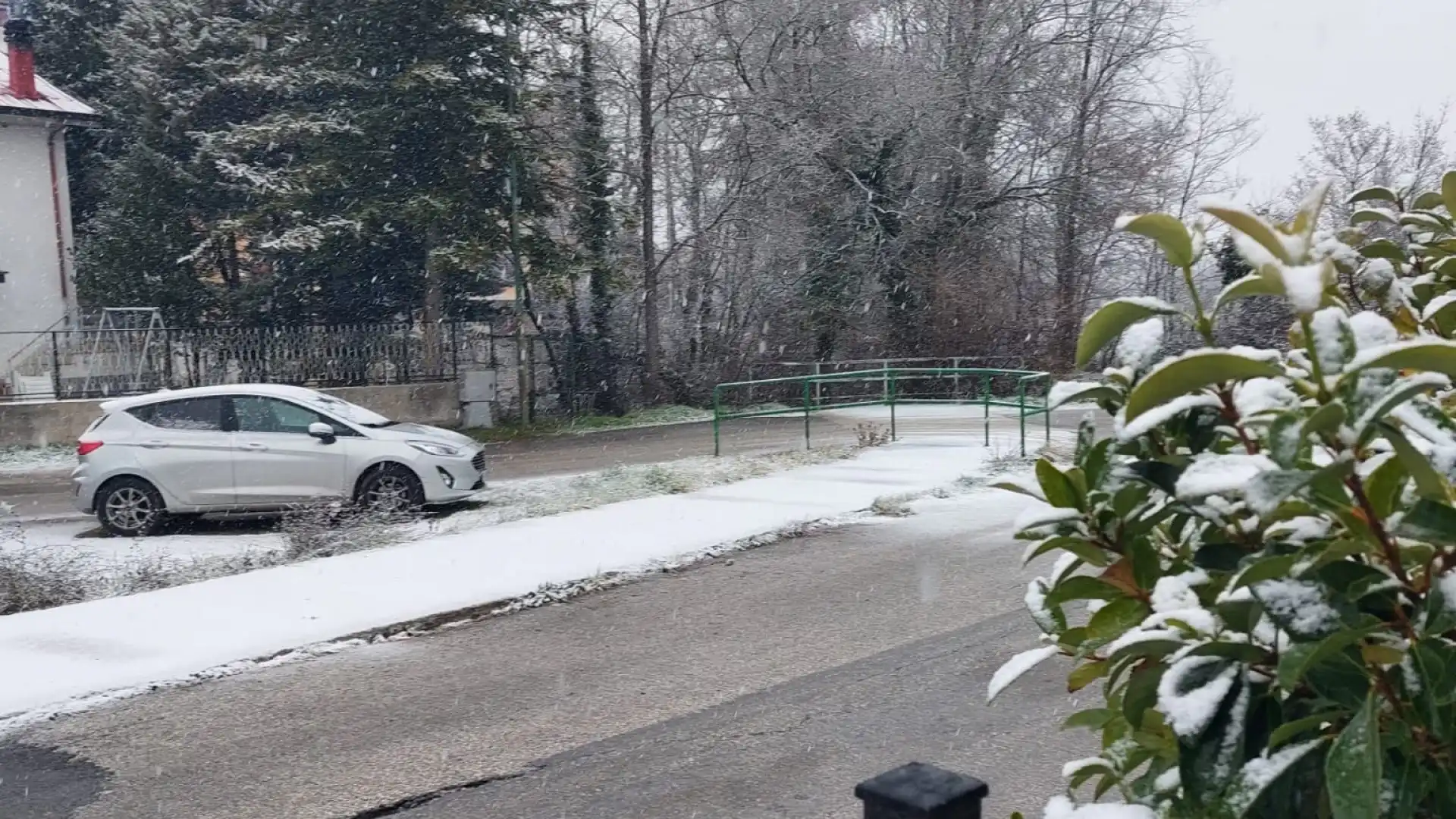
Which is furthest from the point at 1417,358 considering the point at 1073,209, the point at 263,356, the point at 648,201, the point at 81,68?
the point at 81,68

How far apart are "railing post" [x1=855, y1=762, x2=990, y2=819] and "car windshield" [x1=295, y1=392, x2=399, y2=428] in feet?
37.1

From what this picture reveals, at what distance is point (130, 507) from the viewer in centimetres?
1185

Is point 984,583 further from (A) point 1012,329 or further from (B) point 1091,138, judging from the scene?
(B) point 1091,138

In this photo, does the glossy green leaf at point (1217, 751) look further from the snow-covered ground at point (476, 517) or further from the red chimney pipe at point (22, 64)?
the red chimney pipe at point (22, 64)

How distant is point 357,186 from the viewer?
22625mm

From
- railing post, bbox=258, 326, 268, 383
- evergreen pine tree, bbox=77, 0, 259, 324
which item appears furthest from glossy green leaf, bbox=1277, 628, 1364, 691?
evergreen pine tree, bbox=77, 0, 259, 324

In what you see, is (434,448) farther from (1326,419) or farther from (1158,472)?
(1326,419)

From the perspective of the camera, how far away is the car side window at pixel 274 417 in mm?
12125

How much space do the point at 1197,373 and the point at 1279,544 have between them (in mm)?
279

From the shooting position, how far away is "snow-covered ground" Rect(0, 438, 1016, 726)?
679 centimetres

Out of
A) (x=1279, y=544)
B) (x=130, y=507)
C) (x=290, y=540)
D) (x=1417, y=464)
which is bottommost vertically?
(x=290, y=540)

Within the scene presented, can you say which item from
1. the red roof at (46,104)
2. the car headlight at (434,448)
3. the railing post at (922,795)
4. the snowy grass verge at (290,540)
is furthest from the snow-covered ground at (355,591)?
the red roof at (46,104)

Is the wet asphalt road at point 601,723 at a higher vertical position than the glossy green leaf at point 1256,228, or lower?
lower

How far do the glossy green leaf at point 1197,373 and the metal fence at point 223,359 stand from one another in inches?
861
